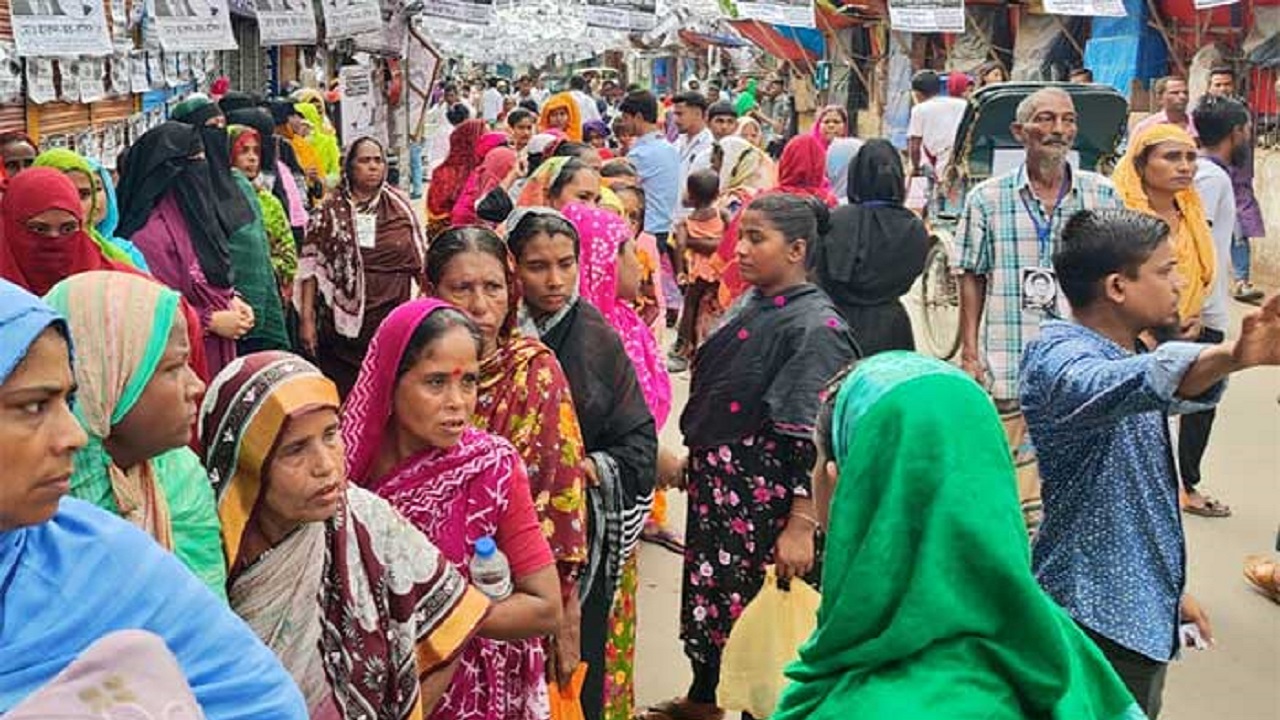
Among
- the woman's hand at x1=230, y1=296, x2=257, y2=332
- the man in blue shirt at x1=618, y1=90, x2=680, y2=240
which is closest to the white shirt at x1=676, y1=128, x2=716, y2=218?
the man in blue shirt at x1=618, y1=90, x2=680, y2=240

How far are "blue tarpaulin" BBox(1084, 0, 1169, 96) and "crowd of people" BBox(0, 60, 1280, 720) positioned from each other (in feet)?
31.9

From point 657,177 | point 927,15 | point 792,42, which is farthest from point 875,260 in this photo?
point 792,42

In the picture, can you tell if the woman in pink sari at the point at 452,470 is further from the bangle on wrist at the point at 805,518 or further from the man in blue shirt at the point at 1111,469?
the bangle on wrist at the point at 805,518

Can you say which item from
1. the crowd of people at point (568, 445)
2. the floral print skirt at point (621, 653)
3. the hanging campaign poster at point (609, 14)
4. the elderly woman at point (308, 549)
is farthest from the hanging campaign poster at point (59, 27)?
the hanging campaign poster at point (609, 14)

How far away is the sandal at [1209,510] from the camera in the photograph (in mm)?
6457

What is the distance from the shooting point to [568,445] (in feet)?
10.5

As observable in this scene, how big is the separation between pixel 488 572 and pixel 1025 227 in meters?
3.08

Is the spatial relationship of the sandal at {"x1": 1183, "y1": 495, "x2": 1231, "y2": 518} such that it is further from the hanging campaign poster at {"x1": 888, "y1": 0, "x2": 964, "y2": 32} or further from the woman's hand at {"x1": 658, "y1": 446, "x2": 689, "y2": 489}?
the hanging campaign poster at {"x1": 888, "y1": 0, "x2": 964, "y2": 32}

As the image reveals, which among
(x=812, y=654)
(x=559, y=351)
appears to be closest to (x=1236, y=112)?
(x=559, y=351)

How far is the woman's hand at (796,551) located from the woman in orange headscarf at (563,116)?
6.63 metres

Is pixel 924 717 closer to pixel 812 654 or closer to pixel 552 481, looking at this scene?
pixel 812 654

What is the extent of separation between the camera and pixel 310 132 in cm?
1045

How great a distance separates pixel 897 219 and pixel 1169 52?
1061cm

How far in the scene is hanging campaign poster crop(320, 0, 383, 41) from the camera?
10828 millimetres
